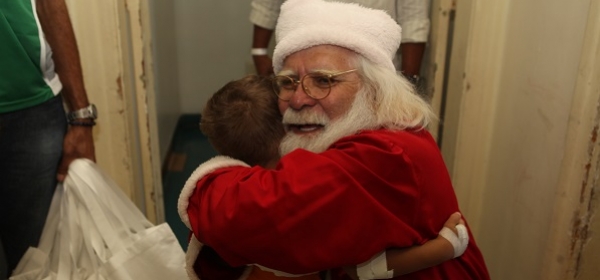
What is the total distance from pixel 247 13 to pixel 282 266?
353 cm

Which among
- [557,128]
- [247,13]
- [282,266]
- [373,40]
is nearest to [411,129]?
[373,40]

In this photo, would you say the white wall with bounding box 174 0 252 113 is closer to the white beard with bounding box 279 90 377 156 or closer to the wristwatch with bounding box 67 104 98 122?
the wristwatch with bounding box 67 104 98 122

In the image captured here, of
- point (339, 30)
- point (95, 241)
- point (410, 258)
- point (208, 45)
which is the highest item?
point (339, 30)

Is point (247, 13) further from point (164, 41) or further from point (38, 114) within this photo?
point (38, 114)

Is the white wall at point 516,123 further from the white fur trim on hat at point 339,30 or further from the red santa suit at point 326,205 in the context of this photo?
the red santa suit at point 326,205

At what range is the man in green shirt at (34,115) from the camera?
146cm

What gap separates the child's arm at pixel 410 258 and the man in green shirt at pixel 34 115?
1.00 metres

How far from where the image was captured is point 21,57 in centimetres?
146

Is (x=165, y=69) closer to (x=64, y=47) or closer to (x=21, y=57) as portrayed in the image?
(x=64, y=47)

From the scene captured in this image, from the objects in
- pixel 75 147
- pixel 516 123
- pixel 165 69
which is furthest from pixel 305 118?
pixel 165 69

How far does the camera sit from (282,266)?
92 cm

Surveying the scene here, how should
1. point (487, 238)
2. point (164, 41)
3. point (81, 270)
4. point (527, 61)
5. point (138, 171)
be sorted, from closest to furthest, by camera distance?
point (81, 270)
point (527, 61)
point (487, 238)
point (138, 171)
point (164, 41)

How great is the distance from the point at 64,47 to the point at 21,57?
0.50 feet

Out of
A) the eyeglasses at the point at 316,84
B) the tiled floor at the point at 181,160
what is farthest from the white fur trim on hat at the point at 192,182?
the tiled floor at the point at 181,160
